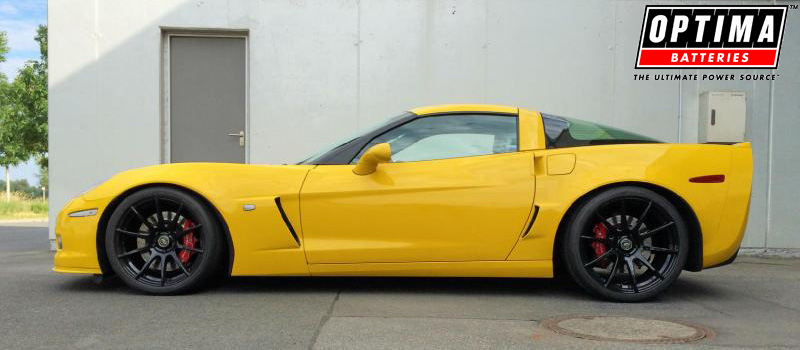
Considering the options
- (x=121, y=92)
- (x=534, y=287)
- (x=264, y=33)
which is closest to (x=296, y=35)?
(x=264, y=33)

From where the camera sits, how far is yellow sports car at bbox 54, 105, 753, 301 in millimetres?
4262

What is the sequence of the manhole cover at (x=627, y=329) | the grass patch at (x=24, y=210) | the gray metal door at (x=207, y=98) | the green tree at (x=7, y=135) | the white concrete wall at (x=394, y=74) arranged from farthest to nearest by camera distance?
the green tree at (x=7, y=135)
the grass patch at (x=24, y=210)
the gray metal door at (x=207, y=98)
the white concrete wall at (x=394, y=74)
the manhole cover at (x=627, y=329)

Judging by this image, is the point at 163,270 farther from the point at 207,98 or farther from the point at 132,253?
the point at 207,98

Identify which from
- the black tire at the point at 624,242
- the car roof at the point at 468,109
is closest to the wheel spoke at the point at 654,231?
the black tire at the point at 624,242

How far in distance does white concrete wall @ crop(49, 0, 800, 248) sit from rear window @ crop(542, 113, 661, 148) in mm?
3283

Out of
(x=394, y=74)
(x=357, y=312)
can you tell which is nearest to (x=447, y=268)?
(x=357, y=312)

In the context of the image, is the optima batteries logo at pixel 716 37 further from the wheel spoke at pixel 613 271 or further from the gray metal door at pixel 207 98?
the gray metal door at pixel 207 98

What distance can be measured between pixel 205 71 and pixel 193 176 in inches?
152

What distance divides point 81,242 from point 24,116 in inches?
1028

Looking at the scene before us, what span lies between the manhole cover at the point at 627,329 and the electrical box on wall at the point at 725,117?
15.1 ft

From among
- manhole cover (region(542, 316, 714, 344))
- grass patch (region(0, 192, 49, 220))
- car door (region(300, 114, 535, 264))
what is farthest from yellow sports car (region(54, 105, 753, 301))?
grass patch (region(0, 192, 49, 220))

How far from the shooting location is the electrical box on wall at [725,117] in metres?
7.66

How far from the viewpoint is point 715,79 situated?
7.84 meters

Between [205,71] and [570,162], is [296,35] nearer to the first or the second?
[205,71]
